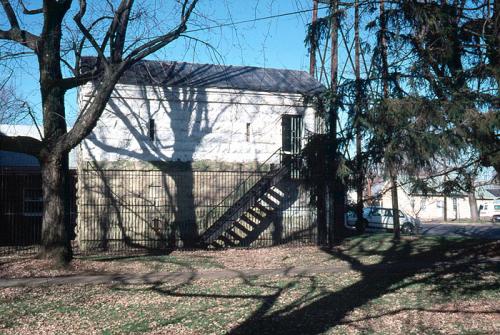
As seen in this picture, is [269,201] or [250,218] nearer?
[250,218]

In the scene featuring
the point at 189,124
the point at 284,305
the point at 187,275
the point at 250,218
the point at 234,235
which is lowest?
the point at 284,305

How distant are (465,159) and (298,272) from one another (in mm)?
4332

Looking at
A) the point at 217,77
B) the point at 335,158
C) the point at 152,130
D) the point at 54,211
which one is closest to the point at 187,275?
the point at 54,211

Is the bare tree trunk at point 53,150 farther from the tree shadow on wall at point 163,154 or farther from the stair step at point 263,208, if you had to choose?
the stair step at point 263,208

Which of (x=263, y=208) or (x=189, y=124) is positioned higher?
(x=189, y=124)

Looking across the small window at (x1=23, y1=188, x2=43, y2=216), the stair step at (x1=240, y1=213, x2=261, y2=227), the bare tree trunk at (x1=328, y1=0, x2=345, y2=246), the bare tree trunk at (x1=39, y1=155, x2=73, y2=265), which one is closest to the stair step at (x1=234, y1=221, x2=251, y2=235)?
the stair step at (x1=240, y1=213, x2=261, y2=227)

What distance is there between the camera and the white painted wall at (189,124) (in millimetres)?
18953

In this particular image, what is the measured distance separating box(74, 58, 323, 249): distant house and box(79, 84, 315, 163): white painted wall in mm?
34

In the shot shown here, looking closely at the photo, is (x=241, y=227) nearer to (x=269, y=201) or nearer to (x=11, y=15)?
(x=269, y=201)

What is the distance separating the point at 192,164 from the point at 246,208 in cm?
260

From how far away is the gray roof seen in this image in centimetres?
1956

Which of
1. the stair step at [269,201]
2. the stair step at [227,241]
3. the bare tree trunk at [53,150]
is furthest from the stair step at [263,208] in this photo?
the bare tree trunk at [53,150]

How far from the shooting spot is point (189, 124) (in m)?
19.7

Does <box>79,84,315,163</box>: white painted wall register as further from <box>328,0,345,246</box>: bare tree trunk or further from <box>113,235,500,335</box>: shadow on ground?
<box>113,235,500,335</box>: shadow on ground
